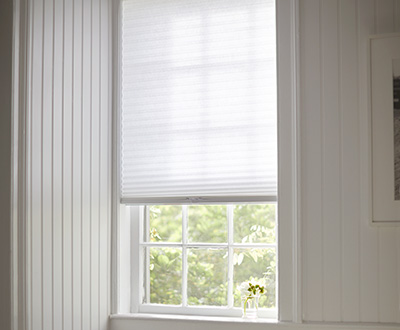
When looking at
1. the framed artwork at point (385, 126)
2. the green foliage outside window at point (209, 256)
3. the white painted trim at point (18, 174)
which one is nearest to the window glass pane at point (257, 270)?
the green foliage outside window at point (209, 256)

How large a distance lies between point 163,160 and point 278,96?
0.65 meters

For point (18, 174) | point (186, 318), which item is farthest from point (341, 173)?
point (18, 174)

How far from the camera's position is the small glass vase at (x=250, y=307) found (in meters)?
2.71

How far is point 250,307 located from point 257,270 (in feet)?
0.60

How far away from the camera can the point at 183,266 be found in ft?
9.50

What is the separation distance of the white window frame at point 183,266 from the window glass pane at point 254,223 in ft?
0.13

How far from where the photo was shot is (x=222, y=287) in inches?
113

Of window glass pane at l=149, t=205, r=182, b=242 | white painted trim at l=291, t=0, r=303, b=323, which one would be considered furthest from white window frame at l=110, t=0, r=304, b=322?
window glass pane at l=149, t=205, r=182, b=242

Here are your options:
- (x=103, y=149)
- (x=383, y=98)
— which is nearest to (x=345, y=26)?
(x=383, y=98)

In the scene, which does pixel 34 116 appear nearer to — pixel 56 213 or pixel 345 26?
pixel 56 213

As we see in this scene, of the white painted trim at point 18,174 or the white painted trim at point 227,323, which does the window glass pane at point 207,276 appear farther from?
the white painted trim at point 18,174

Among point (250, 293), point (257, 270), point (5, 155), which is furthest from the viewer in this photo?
point (257, 270)

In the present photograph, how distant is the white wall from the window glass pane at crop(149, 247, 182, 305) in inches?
39.3

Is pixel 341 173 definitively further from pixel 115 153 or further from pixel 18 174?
pixel 18 174
